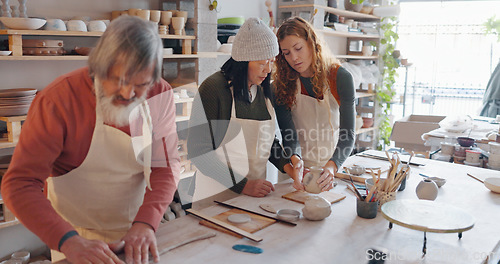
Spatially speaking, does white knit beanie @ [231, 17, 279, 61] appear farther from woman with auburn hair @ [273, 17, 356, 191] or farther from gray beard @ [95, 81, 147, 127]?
gray beard @ [95, 81, 147, 127]

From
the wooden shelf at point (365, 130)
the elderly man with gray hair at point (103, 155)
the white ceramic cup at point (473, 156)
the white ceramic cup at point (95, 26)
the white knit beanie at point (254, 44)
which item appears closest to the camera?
the elderly man with gray hair at point (103, 155)

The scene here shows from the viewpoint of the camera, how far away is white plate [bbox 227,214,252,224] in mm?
1661

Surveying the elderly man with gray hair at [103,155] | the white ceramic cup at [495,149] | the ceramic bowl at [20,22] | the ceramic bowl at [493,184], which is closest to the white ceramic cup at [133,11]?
the ceramic bowl at [20,22]

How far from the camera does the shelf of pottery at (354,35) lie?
15.5 ft

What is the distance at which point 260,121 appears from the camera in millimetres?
2172

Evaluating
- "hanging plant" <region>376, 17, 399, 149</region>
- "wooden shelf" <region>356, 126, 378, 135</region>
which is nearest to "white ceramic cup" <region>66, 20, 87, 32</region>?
"wooden shelf" <region>356, 126, 378, 135</region>

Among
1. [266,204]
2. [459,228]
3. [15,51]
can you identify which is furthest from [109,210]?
[15,51]

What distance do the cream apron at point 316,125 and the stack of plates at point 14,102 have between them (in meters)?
1.65

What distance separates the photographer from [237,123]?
2.10 metres

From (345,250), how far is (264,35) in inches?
39.7

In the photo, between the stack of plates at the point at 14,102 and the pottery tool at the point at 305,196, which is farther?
the stack of plates at the point at 14,102

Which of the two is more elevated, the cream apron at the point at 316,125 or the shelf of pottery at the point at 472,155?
the cream apron at the point at 316,125

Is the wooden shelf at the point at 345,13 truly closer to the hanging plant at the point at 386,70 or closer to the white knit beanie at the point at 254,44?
the hanging plant at the point at 386,70

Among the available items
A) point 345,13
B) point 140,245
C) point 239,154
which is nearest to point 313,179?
point 239,154
